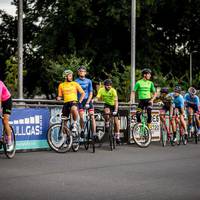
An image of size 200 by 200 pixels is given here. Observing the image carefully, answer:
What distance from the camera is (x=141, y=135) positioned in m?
17.3

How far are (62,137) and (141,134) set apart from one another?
3.11m

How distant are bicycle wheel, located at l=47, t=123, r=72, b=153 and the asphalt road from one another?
229mm

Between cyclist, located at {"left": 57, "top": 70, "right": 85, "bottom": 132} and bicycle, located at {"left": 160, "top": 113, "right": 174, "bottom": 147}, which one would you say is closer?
cyclist, located at {"left": 57, "top": 70, "right": 85, "bottom": 132}

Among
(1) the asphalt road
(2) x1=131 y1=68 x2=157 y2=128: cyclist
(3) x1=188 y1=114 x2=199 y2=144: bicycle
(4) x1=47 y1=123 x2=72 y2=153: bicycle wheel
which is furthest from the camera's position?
(3) x1=188 y1=114 x2=199 y2=144: bicycle

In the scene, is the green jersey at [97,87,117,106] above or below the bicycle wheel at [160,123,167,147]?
above

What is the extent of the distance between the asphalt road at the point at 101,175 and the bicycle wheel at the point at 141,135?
5.83 ft

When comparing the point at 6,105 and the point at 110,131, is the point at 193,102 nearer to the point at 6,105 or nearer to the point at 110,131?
the point at 110,131

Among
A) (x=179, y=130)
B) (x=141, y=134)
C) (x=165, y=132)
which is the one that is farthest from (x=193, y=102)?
(x=141, y=134)

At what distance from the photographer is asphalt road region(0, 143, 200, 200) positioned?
27.1 ft

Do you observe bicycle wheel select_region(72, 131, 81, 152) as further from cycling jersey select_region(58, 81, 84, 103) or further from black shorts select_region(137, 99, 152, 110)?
black shorts select_region(137, 99, 152, 110)

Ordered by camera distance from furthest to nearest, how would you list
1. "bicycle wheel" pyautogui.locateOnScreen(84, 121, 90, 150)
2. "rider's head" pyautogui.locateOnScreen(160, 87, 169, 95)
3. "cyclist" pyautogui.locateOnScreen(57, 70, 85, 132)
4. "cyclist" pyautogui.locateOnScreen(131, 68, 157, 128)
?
"rider's head" pyautogui.locateOnScreen(160, 87, 169, 95) → "cyclist" pyautogui.locateOnScreen(131, 68, 157, 128) → "bicycle wheel" pyautogui.locateOnScreen(84, 121, 90, 150) → "cyclist" pyautogui.locateOnScreen(57, 70, 85, 132)

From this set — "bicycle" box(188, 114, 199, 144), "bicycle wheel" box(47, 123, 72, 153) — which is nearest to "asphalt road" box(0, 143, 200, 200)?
"bicycle wheel" box(47, 123, 72, 153)

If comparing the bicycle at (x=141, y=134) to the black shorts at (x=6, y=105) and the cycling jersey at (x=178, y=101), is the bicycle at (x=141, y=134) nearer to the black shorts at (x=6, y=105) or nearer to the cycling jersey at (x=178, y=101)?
the cycling jersey at (x=178, y=101)

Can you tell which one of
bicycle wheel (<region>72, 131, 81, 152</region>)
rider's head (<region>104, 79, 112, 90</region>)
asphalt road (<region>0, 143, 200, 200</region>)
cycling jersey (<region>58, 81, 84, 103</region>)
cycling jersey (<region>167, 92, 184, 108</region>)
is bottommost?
asphalt road (<region>0, 143, 200, 200</region>)
